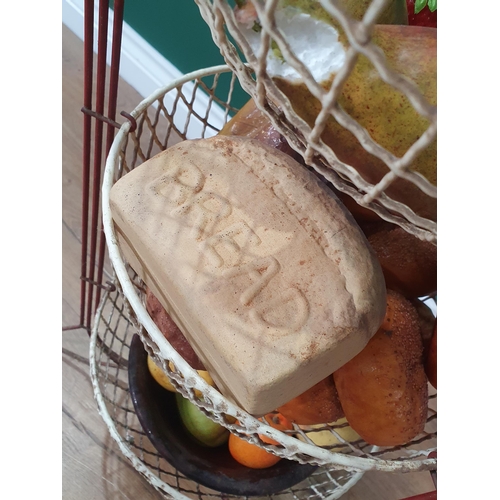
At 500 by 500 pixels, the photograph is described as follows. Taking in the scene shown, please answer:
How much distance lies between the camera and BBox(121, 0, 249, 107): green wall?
3.29ft

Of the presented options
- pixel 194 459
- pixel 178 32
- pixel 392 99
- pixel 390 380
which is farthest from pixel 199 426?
pixel 178 32

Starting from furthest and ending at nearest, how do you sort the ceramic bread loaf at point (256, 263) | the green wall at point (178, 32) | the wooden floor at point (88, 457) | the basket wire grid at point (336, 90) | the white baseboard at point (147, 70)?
the white baseboard at point (147, 70) < the green wall at point (178, 32) < the wooden floor at point (88, 457) < the ceramic bread loaf at point (256, 263) < the basket wire grid at point (336, 90)

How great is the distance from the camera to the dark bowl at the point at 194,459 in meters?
0.68

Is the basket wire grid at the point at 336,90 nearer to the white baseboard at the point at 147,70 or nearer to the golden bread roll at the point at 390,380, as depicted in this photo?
the golden bread roll at the point at 390,380

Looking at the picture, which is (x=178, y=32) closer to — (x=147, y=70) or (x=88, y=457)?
(x=147, y=70)

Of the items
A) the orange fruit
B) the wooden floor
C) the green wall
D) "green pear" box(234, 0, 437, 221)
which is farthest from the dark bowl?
the green wall

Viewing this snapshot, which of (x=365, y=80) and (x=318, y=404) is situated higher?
(x=365, y=80)

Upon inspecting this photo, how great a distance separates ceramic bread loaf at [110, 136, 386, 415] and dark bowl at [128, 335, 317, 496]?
33 centimetres

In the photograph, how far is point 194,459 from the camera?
692 mm

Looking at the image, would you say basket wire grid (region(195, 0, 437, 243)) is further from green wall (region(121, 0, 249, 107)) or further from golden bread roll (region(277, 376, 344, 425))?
green wall (region(121, 0, 249, 107))

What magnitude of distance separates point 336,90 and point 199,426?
0.64 meters

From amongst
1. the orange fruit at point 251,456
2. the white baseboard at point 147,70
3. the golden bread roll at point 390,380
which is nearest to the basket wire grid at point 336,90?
the golden bread roll at point 390,380

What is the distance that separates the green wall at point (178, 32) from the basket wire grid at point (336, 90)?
775 millimetres
